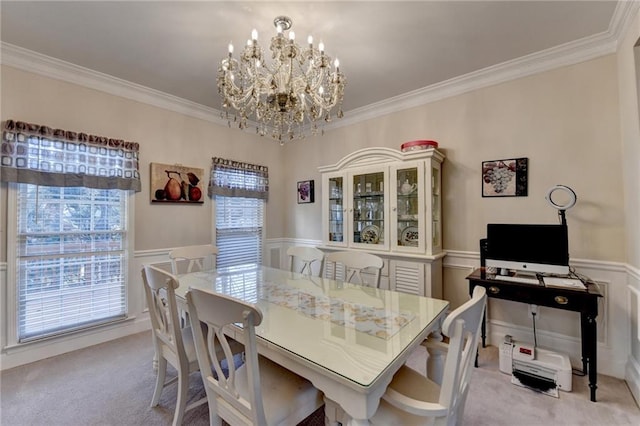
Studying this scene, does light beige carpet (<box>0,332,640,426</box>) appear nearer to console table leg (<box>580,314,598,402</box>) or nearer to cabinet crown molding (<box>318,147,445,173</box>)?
console table leg (<box>580,314,598,402</box>)

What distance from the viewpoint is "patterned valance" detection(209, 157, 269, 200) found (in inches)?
141

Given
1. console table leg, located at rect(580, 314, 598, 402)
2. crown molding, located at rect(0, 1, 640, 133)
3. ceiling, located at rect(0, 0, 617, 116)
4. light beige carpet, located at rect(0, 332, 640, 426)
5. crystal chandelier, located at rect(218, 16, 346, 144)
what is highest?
ceiling, located at rect(0, 0, 617, 116)

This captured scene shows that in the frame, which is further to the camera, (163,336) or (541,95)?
(541,95)

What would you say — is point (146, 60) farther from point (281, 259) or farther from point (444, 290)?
point (444, 290)

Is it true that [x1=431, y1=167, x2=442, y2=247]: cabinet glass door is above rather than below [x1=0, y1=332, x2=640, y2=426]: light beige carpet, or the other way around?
above

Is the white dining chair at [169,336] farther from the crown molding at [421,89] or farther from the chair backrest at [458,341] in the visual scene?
the crown molding at [421,89]

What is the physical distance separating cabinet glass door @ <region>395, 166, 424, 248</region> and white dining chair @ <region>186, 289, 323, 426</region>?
73.7 inches

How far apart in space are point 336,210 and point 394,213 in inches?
31.2

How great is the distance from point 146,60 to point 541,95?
3546mm

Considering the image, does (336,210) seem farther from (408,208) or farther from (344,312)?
(344,312)

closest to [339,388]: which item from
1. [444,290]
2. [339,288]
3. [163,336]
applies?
[339,288]

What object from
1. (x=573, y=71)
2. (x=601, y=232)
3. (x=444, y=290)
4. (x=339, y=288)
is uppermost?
(x=573, y=71)

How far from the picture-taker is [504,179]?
8.49ft

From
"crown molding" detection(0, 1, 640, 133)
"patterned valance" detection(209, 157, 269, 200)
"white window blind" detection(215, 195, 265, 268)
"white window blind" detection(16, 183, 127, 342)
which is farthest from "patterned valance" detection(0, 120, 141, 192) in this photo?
"white window blind" detection(215, 195, 265, 268)
